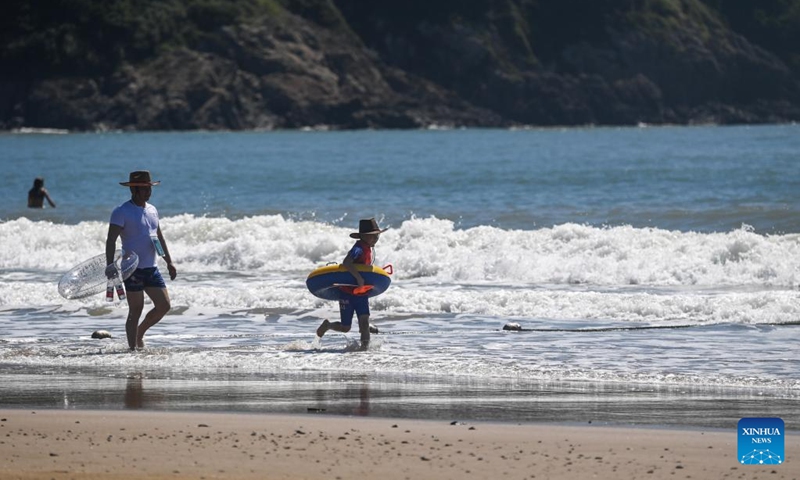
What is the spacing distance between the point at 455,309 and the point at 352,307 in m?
2.96

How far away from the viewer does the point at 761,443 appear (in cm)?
684

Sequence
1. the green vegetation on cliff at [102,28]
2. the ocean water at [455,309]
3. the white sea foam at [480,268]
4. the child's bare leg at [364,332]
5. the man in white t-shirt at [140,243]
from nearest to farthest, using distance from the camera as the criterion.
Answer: the ocean water at [455,309] → the man in white t-shirt at [140,243] → the child's bare leg at [364,332] → the white sea foam at [480,268] → the green vegetation on cliff at [102,28]

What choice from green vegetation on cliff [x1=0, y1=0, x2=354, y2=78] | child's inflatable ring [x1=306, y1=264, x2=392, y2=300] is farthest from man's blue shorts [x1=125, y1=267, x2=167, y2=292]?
green vegetation on cliff [x1=0, y1=0, x2=354, y2=78]

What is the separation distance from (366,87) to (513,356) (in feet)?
387

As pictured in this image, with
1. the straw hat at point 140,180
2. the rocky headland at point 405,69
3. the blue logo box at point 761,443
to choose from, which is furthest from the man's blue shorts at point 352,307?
the rocky headland at point 405,69

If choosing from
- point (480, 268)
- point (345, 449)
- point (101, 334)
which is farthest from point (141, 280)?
point (480, 268)

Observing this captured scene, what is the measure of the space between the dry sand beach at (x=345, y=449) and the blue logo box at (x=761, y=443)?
0.07 m

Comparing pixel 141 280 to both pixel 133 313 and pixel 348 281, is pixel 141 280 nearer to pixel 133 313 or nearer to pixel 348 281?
pixel 133 313

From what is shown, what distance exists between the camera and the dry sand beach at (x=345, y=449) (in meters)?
6.39

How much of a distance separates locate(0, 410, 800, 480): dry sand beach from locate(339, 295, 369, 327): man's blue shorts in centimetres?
316

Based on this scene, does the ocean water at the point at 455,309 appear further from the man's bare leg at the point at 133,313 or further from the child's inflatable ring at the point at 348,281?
the child's inflatable ring at the point at 348,281

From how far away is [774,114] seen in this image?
144250mm

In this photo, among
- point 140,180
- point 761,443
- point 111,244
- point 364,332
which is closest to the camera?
point 761,443

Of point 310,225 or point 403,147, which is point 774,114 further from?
point 310,225
